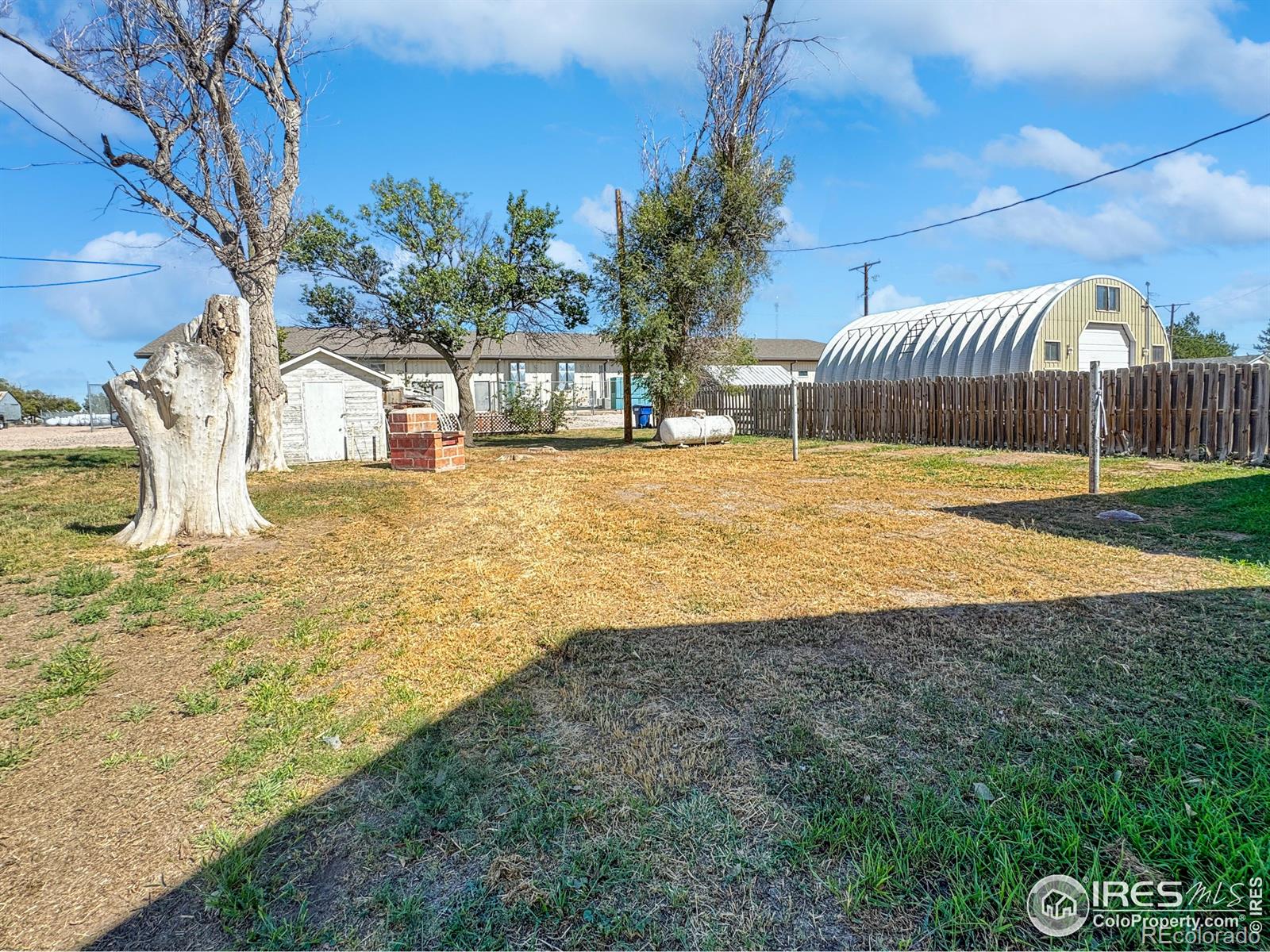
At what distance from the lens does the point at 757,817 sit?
6.76 ft

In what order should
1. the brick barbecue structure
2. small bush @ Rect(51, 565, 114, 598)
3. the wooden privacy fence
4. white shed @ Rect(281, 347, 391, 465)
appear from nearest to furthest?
small bush @ Rect(51, 565, 114, 598)
the wooden privacy fence
the brick barbecue structure
white shed @ Rect(281, 347, 391, 465)

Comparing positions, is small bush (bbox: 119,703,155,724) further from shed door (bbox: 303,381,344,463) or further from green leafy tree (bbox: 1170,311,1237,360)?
green leafy tree (bbox: 1170,311,1237,360)

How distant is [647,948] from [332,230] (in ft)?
73.7

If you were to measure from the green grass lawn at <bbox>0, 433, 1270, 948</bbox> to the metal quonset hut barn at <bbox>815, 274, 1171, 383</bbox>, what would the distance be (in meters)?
17.1

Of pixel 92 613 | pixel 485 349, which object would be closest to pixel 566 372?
pixel 485 349

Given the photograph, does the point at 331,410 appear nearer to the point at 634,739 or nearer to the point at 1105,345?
the point at 634,739

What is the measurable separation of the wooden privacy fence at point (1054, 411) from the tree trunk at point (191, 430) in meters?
14.5

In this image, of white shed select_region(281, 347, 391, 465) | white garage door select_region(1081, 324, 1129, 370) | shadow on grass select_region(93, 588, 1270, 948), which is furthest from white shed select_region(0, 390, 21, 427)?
white garage door select_region(1081, 324, 1129, 370)

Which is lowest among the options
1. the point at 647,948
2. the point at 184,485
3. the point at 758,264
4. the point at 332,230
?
the point at 647,948

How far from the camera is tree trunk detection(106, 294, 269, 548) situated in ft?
20.4

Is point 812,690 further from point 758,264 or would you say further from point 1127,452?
point 758,264

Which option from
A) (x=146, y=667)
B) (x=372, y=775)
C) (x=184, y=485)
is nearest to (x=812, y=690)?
(x=372, y=775)

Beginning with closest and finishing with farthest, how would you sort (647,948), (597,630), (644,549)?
(647,948)
(597,630)
(644,549)

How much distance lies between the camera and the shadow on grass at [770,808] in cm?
171
